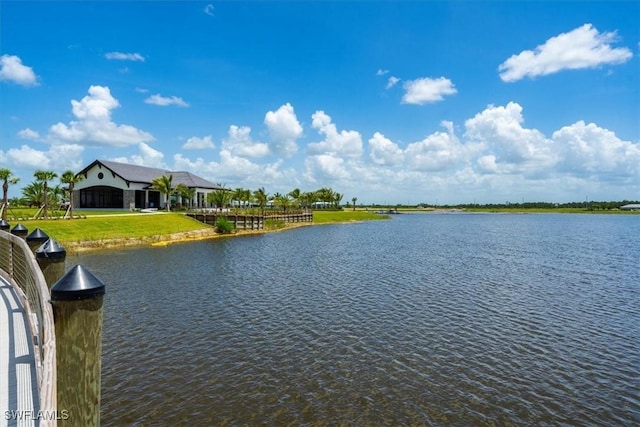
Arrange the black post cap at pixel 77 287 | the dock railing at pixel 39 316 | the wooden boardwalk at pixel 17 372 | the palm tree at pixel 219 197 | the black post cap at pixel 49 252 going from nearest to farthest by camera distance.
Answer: the dock railing at pixel 39 316 < the black post cap at pixel 77 287 < the wooden boardwalk at pixel 17 372 < the black post cap at pixel 49 252 < the palm tree at pixel 219 197

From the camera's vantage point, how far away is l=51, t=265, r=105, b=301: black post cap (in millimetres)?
4570

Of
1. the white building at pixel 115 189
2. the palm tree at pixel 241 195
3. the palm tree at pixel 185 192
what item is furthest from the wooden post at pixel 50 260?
the palm tree at pixel 241 195

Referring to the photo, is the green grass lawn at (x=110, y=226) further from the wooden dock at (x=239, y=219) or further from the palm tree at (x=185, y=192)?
the palm tree at (x=185, y=192)

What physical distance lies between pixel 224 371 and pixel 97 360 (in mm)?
7104

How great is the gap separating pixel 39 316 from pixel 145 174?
6874 cm

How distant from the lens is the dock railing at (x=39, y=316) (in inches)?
168

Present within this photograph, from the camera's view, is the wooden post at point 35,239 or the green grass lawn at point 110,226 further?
the green grass lawn at point 110,226

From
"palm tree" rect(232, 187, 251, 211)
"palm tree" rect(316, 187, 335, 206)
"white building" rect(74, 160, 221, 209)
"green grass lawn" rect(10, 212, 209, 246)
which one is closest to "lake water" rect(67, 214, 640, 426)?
"green grass lawn" rect(10, 212, 209, 246)

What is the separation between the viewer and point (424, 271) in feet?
92.6

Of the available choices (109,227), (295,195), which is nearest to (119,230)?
(109,227)

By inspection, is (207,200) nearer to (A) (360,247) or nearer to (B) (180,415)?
(A) (360,247)

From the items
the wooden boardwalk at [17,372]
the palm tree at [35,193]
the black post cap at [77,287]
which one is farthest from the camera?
the palm tree at [35,193]

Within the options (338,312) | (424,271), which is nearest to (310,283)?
(338,312)

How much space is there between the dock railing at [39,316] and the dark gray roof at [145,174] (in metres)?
54.6
